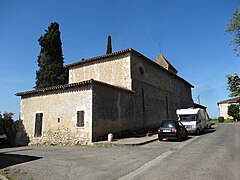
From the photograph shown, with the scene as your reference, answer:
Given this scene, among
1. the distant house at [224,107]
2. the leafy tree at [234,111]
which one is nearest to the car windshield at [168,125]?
the leafy tree at [234,111]

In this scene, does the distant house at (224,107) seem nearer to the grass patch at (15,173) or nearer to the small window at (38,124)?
the small window at (38,124)

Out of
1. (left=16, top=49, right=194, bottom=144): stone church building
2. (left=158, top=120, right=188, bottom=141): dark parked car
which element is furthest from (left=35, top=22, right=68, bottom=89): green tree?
(left=158, top=120, right=188, bottom=141): dark parked car

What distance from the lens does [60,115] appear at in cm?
1550

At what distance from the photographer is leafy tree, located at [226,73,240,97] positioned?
29133 millimetres

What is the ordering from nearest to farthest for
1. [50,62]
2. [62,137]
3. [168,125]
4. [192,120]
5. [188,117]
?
[168,125]
[62,137]
[192,120]
[188,117]
[50,62]

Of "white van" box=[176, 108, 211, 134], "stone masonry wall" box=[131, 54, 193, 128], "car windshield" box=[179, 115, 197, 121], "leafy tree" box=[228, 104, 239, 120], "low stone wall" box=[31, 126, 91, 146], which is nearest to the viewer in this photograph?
"low stone wall" box=[31, 126, 91, 146]

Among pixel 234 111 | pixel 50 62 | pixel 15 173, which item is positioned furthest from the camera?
pixel 234 111

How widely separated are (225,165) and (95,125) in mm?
8849

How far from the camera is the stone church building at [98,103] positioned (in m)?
14.2

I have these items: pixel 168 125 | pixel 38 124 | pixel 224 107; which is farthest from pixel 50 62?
pixel 224 107

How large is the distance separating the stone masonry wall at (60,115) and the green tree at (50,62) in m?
11.0

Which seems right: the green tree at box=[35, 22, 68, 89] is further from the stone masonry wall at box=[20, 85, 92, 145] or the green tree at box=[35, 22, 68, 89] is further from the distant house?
the distant house

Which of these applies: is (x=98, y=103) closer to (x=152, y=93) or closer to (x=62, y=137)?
(x=62, y=137)

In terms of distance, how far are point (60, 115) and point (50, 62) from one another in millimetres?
15690
